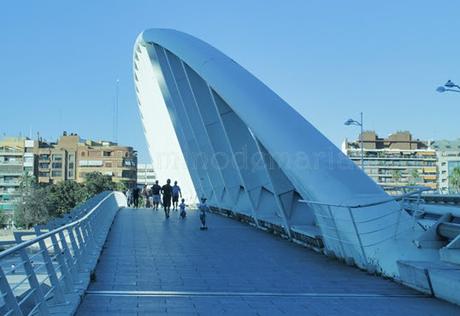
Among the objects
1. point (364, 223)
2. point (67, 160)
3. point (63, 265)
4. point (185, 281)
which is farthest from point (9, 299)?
point (67, 160)

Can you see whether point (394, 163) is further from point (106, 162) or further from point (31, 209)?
point (31, 209)

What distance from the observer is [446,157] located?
131750 mm

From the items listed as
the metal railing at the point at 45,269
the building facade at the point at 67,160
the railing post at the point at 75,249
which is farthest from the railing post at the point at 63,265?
the building facade at the point at 67,160

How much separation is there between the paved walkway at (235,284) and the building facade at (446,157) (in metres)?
99.8

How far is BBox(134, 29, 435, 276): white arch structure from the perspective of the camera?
34.0 feet

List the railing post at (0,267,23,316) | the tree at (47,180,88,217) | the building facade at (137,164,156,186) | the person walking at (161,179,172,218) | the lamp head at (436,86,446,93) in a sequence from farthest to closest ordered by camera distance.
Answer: the building facade at (137,164,156,186) → the tree at (47,180,88,217) → the lamp head at (436,86,446,93) → the person walking at (161,179,172,218) → the railing post at (0,267,23,316)

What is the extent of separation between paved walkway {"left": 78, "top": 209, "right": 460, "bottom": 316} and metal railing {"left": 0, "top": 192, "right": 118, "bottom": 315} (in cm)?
30

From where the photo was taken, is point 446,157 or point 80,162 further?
point 446,157

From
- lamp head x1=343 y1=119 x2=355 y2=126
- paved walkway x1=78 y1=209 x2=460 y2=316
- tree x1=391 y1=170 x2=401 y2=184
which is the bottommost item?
paved walkway x1=78 y1=209 x2=460 y2=316

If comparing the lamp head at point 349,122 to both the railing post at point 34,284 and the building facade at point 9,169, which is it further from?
the building facade at point 9,169

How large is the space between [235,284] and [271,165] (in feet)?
27.4

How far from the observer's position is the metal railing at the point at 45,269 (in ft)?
14.3

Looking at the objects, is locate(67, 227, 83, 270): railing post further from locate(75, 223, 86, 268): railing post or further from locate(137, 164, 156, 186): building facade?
locate(137, 164, 156, 186): building facade

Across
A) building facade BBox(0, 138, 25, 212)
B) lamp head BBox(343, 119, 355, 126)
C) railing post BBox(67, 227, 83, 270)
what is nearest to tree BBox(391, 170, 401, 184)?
building facade BBox(0, 138, 25, 212)
